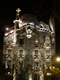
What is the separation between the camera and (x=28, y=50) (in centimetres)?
4603

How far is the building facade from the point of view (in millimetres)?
45219

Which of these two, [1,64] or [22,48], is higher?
[22,48]

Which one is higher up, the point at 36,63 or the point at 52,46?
the point at 52,46

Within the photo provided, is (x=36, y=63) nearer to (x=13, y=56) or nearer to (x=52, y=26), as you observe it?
(x=13, y=56)

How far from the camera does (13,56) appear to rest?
45.9 meters

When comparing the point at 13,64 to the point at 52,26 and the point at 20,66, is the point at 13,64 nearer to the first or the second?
the point at 20,66

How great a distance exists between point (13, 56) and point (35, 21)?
850cm

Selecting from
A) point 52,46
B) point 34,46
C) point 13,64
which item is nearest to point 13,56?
point 13,64

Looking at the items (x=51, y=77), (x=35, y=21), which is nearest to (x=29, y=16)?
(x=35, y=21)

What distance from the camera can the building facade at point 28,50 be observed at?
148 ft

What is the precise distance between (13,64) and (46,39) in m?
8.13

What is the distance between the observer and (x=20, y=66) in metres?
45.3

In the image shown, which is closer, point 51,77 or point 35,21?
point 51,77

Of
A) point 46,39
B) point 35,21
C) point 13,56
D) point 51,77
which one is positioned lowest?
point 51,77
